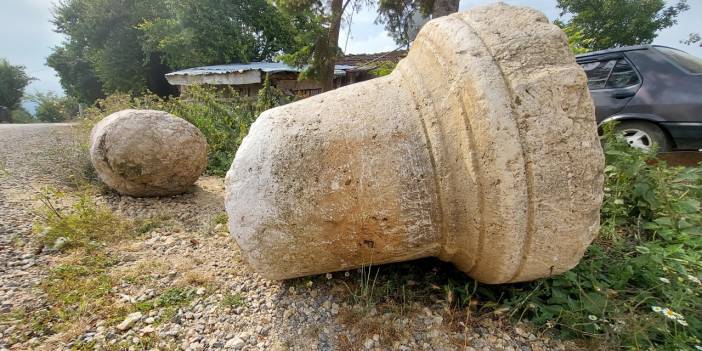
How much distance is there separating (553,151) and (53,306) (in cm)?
281

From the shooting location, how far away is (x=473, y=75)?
1467 millimetres

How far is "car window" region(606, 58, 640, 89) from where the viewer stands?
3.84m

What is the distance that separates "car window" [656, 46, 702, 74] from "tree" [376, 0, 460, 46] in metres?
2.61

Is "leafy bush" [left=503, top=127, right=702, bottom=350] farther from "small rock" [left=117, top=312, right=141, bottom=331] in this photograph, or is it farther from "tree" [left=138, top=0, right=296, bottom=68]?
"tree" [left=138, top=0, right=296, bottom=68]

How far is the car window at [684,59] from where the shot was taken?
3578 mm

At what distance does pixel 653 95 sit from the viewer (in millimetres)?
3590

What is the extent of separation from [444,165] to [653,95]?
352 cm

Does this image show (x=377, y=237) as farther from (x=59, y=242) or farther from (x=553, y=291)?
(x=59, y=242)

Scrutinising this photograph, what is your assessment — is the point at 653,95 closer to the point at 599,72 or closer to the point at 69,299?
the point at 599,72

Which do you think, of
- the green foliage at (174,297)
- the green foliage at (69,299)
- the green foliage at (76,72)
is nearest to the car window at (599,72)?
the green foliage at (174,297)

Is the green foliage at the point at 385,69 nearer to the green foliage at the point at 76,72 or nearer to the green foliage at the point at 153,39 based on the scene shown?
the green foliage at the point at 153,39

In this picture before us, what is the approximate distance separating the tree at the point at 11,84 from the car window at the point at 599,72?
35.5 metres

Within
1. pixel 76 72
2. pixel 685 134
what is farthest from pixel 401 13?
pixel 76 72

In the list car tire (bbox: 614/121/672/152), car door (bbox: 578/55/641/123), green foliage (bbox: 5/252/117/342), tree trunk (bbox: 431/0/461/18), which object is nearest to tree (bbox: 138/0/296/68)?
tree trunk (bbox: 431/0/461/18)
